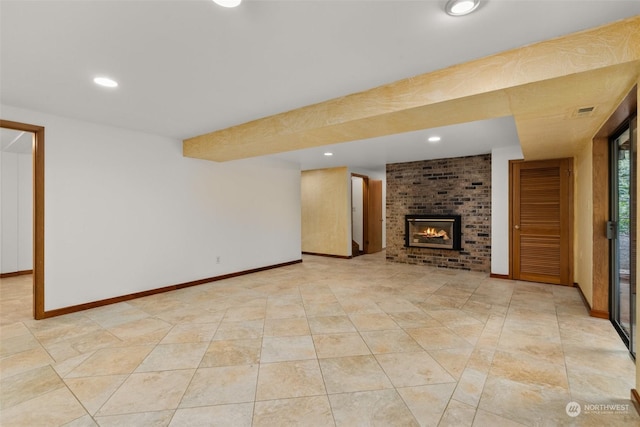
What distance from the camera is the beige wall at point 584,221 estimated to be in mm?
3541

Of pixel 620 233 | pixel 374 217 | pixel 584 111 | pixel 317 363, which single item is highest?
pixel 584 111

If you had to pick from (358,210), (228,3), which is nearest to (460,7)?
(228,3)

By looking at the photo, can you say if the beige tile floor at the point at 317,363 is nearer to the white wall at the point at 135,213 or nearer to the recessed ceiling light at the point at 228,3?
the white wall at the point at 135,213

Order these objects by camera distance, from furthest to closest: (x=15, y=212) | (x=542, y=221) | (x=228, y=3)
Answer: (x=15, y=212) < (x=542, y=221) < (x=228, y=3)

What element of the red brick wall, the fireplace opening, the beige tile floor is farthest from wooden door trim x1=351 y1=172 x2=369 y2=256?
the beige tile floor

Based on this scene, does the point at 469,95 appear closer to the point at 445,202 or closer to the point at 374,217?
the point at 445,202

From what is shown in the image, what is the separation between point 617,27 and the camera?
5.71ft

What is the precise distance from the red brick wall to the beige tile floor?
1.86 m

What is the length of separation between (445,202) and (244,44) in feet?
17.8

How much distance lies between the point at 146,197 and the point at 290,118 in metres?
2.58

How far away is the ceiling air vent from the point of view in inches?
96.9

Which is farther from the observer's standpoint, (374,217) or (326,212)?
(374,217)

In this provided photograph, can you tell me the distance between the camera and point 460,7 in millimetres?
1616

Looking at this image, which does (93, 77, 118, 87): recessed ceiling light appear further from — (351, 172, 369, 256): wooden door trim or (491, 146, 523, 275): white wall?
(351, 172, 369, 256): wooden door trim
